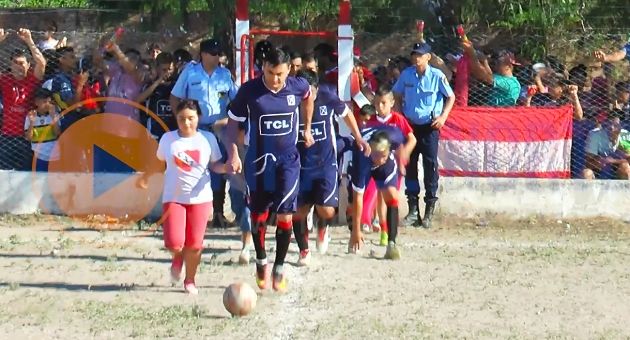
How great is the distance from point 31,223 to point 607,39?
7.25 metres

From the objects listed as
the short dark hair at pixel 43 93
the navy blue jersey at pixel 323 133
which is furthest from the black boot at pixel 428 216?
the short dark hair at pixel 43 93

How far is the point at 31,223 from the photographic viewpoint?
1267cm

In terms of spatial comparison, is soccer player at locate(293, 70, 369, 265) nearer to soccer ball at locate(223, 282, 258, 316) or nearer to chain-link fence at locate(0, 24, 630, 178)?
soccer ball at locate(223, 282, 258, 316)

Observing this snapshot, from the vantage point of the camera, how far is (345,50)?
1265 cm

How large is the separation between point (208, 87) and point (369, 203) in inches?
85.3

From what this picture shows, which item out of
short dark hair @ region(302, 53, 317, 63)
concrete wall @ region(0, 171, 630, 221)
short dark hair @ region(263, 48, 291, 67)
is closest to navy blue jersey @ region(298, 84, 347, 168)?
short dark hair @ region(263, 48, 291, 67)

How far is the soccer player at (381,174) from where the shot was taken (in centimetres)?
1079

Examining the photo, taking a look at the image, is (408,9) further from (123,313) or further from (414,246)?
(123,313)

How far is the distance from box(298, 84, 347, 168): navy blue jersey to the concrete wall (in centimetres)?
327

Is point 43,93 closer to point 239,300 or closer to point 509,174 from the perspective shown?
point 509,174

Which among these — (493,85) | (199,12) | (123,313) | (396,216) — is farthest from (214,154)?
Answer: (199,12)

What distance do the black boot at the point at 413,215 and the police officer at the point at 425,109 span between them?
0.01 meters

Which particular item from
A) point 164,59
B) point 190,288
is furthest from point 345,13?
point 190,288

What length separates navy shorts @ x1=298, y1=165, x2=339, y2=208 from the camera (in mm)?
9938
